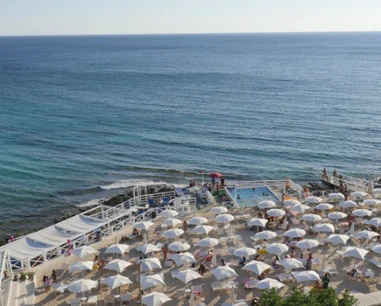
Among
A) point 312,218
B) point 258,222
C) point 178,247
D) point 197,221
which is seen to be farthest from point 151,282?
point 312,218

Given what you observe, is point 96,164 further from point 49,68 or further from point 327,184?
point 49,68

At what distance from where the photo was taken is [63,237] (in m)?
23.7

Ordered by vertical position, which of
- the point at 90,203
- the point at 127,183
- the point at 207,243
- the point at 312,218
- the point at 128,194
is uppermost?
the point at 312,218

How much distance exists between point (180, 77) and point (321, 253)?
90.1m

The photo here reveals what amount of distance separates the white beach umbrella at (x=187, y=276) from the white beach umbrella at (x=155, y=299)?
4.54 feet

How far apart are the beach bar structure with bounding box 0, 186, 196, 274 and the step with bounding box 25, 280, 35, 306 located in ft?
3.93

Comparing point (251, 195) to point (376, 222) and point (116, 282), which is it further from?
point (116, 282)

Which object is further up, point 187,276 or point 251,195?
point 187,276

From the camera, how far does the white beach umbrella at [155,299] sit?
55.5 feet

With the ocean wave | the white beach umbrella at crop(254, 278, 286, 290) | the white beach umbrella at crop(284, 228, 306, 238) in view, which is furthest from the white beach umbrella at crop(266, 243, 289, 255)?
the ocean wave

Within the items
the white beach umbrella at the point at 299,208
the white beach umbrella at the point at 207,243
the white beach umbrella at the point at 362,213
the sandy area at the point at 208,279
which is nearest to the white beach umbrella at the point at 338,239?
the sandy area at the point at 208,279

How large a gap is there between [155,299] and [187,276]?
81.1 inches

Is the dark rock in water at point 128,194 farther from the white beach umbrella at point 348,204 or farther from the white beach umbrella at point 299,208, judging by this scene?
the white beach umbrella at point 348,204

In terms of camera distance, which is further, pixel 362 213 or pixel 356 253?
pixel 362 213
